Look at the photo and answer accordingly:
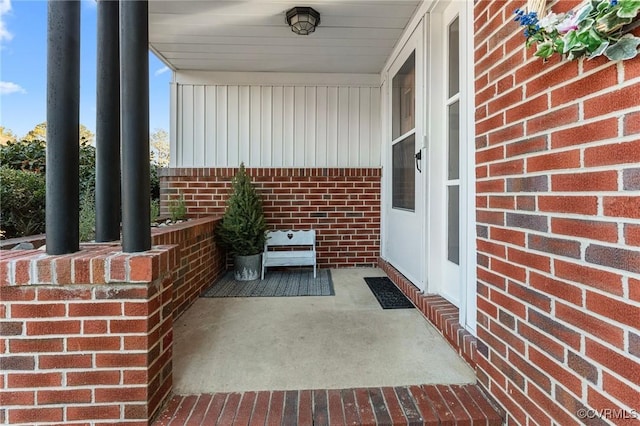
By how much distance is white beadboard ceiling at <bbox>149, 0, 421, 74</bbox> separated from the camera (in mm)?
2629

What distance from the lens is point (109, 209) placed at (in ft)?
5.71

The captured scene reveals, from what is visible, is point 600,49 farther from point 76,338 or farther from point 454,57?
point 76,338

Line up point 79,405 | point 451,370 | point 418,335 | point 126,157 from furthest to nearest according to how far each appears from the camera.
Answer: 1. point 418,335
2. point 451,370
3. point 126,157
4. point 79,405

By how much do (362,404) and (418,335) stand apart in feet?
2.63

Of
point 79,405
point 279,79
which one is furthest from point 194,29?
point 79,405

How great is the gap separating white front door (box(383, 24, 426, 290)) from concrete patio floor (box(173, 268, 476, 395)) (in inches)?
24.5

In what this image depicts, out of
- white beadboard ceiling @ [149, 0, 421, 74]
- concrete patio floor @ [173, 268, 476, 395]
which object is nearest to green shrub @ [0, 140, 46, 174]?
white beadboard ceiling @ [149, 0, 421, 74]

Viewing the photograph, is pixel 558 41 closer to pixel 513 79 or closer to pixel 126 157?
pixel 513 79

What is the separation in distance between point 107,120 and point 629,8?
2.15 metres

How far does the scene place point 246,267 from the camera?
3.44 meters

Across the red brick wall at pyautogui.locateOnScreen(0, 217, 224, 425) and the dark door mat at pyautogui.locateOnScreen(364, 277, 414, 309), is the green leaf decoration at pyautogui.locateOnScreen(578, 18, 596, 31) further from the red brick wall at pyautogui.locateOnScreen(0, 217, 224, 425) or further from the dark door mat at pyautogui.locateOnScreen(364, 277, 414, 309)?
the dark door mat at pyautogui.locateOnScreen(364, 277, 414, 309)

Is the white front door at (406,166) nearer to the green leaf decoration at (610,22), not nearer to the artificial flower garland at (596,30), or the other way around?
the artificial flower garland at (596,30)

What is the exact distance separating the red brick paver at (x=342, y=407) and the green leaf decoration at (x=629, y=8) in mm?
1436

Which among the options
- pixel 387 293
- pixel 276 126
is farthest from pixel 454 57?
pixel 276 126
